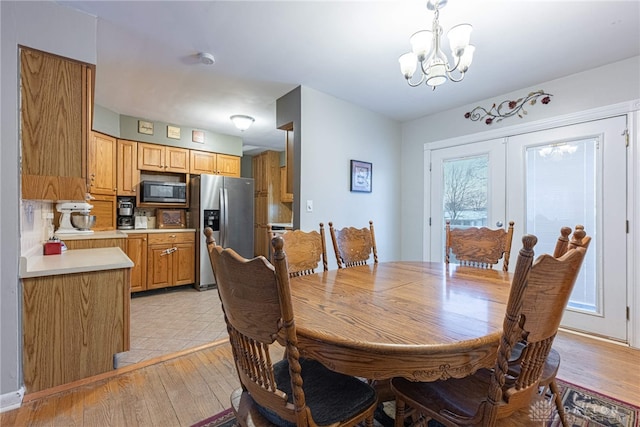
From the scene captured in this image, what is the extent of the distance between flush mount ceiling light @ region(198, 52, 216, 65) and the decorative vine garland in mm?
2790

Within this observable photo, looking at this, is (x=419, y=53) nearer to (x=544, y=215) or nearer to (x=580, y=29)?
(x=580, y=29)

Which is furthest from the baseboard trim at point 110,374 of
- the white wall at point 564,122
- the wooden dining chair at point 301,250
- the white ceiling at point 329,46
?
the white wall at point 564,122

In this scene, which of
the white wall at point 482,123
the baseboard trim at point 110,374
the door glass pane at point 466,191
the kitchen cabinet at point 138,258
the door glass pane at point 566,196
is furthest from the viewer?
the kitchen cabinet at point 138,258

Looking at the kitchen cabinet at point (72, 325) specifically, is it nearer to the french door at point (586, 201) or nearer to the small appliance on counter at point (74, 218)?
the small appliance on counter at point (74, 218)

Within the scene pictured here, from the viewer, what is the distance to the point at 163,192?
416 centimetres

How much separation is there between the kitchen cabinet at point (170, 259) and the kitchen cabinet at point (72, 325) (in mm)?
2055

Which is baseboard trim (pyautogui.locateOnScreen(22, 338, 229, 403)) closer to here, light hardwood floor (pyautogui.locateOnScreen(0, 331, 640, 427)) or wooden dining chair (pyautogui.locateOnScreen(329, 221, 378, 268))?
light hardwood floor (pyautogui.locateOnScreen(0, 331, 640, 427))

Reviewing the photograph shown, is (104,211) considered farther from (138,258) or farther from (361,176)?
(361,176)

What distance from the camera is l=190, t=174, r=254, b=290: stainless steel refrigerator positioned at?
4.17 metres

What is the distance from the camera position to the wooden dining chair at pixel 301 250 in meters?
1.88

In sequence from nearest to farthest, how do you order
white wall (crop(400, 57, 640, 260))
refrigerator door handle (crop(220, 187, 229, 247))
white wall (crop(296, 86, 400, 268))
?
white wall (crop(400, 57, 640, 260))
white wall (crop(296, 86, 400, 268))
refrigerator door handle (crop(220, 187, 229, 247))

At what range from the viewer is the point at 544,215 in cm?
287

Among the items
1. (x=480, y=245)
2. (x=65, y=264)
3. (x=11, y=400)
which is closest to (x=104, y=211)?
(x=65, y=264)

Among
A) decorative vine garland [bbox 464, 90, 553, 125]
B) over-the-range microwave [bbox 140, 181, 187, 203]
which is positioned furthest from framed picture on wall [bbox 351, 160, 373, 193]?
over-the-range microwave [bbox 140, 181, 187, 203]
